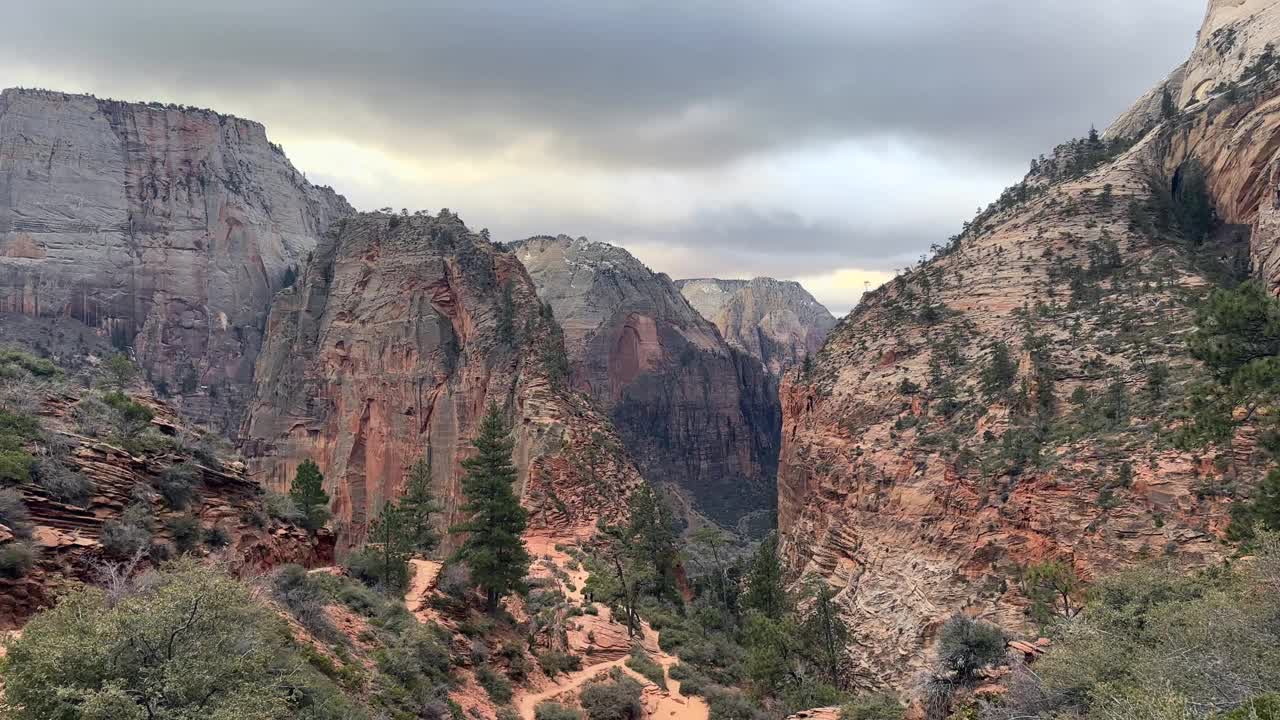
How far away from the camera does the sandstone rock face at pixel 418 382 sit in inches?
2028

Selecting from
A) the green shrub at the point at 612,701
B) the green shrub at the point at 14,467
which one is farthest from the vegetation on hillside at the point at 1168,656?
the green shrub at the point at 14,467

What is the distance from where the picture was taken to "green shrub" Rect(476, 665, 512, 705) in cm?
2509

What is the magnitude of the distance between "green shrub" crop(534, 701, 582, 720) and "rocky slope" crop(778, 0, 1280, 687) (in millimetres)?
14824

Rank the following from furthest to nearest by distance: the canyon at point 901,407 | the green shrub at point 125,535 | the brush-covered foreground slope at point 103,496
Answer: the canyon at point 901,407 → the green shrub at point 125,535 → the brush-covered foreground slope at point 103,496

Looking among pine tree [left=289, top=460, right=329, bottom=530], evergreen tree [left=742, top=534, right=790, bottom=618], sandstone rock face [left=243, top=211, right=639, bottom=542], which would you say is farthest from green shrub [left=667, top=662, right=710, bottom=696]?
pine tree [left=289, top=460, right=329, bottom=530]

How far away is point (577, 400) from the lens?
57.7m

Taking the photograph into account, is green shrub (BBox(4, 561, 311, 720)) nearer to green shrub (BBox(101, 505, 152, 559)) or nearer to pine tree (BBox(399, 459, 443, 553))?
green shrub (BBox(101, 505, 152, 559))

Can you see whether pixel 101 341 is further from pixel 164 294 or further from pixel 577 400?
pixel 577 400

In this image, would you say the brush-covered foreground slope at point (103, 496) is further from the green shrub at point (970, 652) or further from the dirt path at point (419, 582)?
the green shrub at point (970, 652)

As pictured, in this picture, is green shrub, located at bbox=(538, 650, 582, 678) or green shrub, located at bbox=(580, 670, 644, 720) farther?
green shrub, located at bbox=(538, 650, 582, 678)

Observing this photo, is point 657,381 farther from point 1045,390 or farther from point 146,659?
point 146,659

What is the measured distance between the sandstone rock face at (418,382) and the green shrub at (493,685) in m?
21.1

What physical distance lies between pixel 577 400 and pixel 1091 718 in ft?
152

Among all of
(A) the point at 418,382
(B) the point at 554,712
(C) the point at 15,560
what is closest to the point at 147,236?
(A) the point at 418,382
